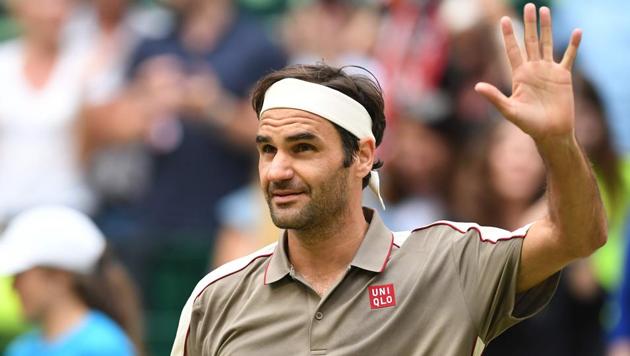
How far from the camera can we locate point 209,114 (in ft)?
32.6

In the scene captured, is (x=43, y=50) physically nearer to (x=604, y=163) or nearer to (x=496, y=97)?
(x=604, y=163)

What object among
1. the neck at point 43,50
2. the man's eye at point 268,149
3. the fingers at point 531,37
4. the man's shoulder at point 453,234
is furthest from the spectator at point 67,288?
the fingers at point 531,37

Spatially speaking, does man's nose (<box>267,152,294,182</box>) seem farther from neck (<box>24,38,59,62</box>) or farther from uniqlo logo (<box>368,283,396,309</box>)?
neck (<box>24,38,59,62</box>)

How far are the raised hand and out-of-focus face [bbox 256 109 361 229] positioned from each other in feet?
2.05

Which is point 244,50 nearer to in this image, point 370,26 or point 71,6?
point 370,26

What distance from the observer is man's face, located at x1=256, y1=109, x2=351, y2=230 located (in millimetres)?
5211

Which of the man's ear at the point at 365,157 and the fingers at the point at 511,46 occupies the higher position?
the fingers at the point at 511,46

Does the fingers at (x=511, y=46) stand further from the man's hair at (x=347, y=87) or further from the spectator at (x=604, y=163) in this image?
the spectator at (x=604, y=163)

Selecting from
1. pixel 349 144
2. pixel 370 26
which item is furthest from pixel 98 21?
pixel 349 144

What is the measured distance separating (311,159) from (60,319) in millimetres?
2357

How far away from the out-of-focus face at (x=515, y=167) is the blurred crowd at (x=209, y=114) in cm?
39

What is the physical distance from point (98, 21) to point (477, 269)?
618cm

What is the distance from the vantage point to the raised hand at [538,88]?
4.86m

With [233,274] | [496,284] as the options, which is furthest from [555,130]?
[233,274]
